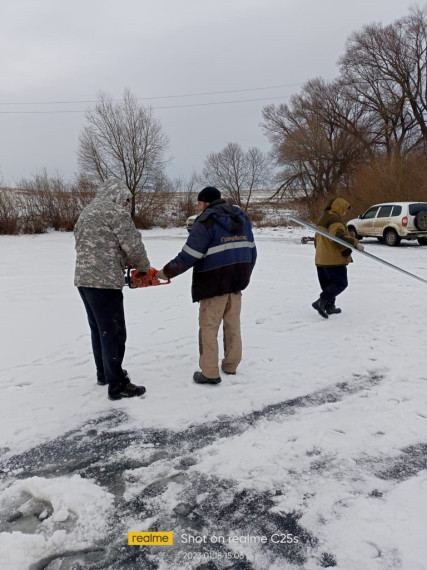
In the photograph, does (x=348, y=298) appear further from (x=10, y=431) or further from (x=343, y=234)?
(x=10, y=431)

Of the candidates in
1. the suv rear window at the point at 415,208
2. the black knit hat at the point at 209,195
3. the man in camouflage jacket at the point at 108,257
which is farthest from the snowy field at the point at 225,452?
the suv rear window at the point at 415,208

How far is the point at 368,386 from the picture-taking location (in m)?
3.70

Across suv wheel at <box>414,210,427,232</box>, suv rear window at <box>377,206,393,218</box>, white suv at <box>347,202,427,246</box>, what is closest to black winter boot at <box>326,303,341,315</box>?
white suv at <box>347,202,427,246</box>

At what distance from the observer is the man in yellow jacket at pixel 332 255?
18.5 feet

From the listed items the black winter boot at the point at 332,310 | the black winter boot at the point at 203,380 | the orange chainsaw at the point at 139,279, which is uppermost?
the orange chainsaw at the point at 139,279

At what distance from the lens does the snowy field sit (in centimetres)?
200

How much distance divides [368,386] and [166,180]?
3060 cm

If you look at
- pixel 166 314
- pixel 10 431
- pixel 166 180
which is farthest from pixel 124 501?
pixel 166 180

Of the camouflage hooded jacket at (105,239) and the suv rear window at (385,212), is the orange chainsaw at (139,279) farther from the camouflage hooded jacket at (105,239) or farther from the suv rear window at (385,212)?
the suv rear window at (385,212)

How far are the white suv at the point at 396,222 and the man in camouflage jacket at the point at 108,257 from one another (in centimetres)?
1273

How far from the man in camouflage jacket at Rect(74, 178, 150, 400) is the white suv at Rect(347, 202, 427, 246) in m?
12.7

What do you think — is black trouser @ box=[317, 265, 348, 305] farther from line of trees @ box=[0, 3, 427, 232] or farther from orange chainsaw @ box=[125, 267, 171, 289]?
line of trees @ box=[0, 3, 427, 232]

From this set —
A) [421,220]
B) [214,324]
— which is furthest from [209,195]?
[421,220]

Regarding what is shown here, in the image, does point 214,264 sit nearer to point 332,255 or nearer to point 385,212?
point 332,255
